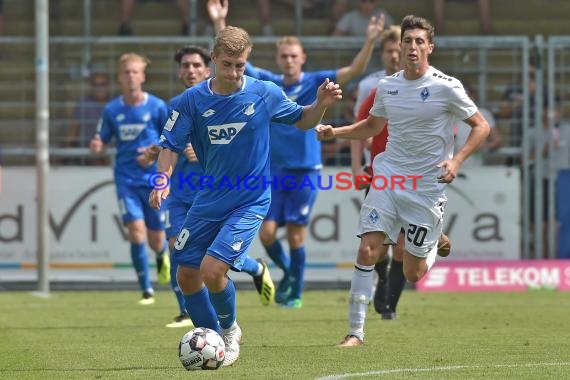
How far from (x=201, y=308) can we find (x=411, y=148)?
2.32m

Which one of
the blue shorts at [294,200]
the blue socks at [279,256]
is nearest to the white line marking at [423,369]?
the blue shorts at [294,200]

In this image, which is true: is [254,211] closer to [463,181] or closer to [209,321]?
[209,321]

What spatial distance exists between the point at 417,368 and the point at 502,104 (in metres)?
9.95

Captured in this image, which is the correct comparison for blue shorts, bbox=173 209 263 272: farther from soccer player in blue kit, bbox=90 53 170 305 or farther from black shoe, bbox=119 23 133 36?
black shoe, bbox=119 23 133 36

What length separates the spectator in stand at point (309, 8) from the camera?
19.8 metres

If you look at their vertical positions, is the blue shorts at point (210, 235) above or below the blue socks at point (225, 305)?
above

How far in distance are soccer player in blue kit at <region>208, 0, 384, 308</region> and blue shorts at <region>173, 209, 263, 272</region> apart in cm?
524

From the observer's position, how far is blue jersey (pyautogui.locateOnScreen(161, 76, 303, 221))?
28.5ft

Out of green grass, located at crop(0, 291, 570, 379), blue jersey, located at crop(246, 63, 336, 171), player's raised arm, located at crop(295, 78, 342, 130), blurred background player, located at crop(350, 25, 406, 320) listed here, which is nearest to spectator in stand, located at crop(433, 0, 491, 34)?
green grass, located at crop(0, 291, 570, 379)

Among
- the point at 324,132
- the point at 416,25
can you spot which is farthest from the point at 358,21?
the point at 324,132

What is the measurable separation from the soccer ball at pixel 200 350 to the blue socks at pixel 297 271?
18.9 feet

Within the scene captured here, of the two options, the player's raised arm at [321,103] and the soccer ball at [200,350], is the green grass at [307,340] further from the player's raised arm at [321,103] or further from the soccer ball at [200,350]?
the player's raised arm at [321,103]

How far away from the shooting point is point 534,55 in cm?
1764

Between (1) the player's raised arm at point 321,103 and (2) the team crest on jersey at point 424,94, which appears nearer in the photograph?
(1) the player's raised arm at point 321,103
